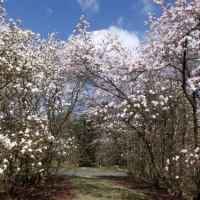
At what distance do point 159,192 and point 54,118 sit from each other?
19.5 ft

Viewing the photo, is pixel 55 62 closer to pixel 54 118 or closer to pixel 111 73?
pixel 54 118

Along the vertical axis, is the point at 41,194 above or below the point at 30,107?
below

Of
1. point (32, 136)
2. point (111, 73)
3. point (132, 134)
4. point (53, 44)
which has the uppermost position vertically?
point (53, 44)

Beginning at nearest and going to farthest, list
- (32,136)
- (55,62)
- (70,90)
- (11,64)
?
1. (32,136)
2. (11,64)
3. (55,62)
4. (70,90)

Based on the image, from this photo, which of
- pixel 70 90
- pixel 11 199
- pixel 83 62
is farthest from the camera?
pixel 70 90

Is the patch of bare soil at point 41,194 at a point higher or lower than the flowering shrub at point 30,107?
lower

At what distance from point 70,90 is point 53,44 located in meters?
2.44

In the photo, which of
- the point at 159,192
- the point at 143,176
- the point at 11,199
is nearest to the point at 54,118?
the point at 11,199

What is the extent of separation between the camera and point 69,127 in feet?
48.1

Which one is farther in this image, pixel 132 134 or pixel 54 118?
pixel 132 134

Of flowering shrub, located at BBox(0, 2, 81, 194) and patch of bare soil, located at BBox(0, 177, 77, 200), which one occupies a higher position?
flowering shrub, located at BBox(0, 2, 81, 194)

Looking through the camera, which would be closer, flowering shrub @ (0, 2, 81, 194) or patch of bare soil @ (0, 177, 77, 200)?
flowering shrub @ (0, 2, 81, 194)

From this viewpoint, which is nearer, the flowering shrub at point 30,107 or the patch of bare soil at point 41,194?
the flowering shrub at point 30,107

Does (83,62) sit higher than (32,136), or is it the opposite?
(83,62)
